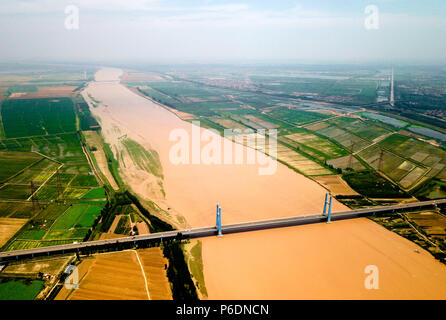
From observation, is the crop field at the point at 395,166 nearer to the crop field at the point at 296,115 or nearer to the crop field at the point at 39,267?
the crop field at the point at 296,115

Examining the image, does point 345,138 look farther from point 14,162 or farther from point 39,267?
point 14,162

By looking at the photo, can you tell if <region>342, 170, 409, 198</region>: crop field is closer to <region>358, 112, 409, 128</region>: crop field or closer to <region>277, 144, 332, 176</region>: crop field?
<region>277, 144, 332, 176</region>: crop field

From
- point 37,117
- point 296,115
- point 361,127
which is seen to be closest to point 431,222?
point 361,127

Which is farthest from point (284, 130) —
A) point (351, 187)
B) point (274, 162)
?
point (351, 187)

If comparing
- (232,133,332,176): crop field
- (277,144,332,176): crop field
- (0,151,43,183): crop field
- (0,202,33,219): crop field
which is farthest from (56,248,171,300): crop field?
(232,133,332,176): crop field

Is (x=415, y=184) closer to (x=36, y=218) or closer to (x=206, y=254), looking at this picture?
(x=206, y=254)

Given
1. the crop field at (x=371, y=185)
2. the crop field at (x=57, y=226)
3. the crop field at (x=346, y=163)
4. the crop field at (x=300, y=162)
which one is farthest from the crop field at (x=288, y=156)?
the crop field at (x=57, y=226)
